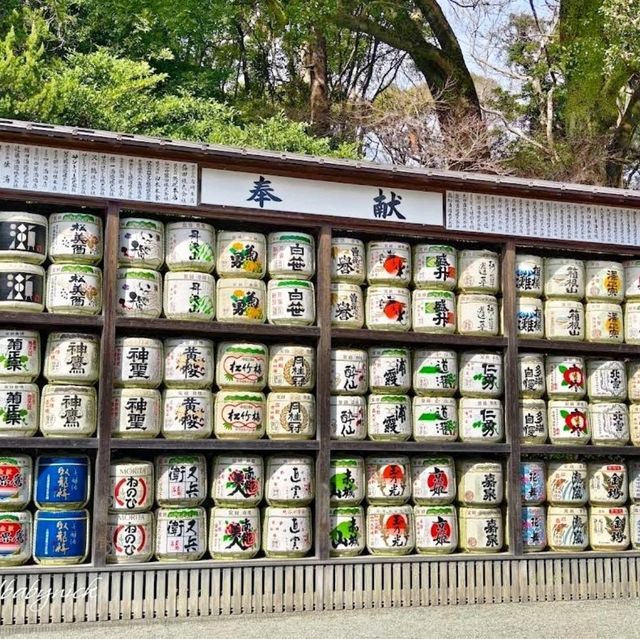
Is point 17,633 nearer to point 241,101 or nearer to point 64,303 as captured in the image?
point 64,303

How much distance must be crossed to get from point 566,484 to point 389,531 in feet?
4.72

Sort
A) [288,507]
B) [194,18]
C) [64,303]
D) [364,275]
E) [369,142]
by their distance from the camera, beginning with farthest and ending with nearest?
[369,142], [194,18], [364,275], [288,507], [64,303]

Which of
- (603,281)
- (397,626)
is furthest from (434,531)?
(603,281)

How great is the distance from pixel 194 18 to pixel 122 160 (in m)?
12.9

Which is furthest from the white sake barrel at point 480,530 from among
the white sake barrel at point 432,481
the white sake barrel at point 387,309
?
the white sake barrel at point 387,309

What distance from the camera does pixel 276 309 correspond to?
6289 mm

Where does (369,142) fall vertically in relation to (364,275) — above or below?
above

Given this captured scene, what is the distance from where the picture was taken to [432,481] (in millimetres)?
6516

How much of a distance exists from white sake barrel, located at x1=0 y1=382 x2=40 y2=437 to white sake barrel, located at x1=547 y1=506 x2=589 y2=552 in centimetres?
376

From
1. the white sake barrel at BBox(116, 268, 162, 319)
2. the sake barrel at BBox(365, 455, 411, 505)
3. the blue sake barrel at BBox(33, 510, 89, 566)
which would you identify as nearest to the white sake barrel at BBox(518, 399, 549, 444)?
the sake barrel at BBox(365, 455, 411, 505)

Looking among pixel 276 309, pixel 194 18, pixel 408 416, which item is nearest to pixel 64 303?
pixel 276 309

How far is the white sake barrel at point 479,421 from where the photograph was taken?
6617 mm

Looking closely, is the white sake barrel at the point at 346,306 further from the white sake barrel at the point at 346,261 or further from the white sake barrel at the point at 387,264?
the white sake barrel at the point at 387,264

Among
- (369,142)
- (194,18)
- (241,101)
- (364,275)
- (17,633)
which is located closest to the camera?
(17,633)
